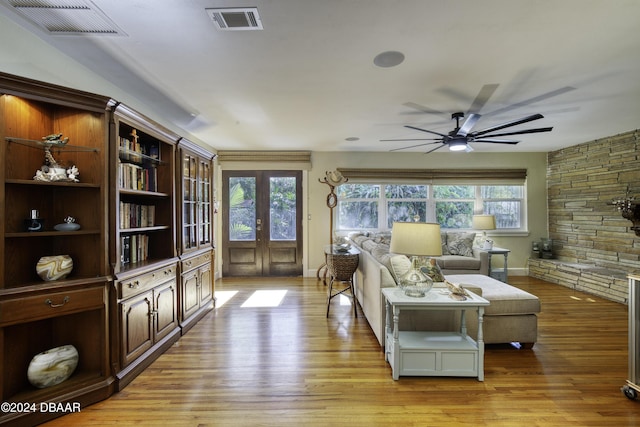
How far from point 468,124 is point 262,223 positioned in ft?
12.8

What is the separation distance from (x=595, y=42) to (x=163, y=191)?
12.5 ft

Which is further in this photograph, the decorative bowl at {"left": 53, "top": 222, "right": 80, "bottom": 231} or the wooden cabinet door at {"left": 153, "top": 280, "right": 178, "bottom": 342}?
the wooden cabinet door at {"left": 153, "top": 280, "right": 178, "bottom": 342}

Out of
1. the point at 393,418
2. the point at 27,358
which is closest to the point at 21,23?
the point at 27,358

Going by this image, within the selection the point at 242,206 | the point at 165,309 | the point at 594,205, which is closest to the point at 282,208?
the point at 242,206

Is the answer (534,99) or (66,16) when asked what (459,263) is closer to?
(534,99)

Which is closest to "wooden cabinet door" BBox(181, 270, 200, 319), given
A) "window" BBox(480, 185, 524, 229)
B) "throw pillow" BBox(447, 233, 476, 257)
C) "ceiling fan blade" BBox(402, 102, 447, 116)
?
"ceiling fan blade" BBox(402, 102, 447, 116)

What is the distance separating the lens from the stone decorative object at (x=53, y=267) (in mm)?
1830

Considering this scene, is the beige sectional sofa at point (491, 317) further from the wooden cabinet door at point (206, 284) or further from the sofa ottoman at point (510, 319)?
the wooden cabinet door at point (206, 284)

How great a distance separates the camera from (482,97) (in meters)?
2.96

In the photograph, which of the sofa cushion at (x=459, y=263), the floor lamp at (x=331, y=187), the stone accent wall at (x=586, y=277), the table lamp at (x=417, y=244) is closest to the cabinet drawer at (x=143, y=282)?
the table lamp at (x=417, y=244)

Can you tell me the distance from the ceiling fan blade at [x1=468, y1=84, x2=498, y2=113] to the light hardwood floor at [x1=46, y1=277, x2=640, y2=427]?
2.52 m

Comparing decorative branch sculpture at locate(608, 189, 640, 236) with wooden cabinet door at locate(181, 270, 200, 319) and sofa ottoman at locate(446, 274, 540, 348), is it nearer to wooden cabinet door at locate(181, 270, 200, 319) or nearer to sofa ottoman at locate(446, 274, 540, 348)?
sofa ottoman at locate(446, 274, 540, 348)

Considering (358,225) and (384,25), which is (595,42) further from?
(358,225)

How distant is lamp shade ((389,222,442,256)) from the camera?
6.84ft
